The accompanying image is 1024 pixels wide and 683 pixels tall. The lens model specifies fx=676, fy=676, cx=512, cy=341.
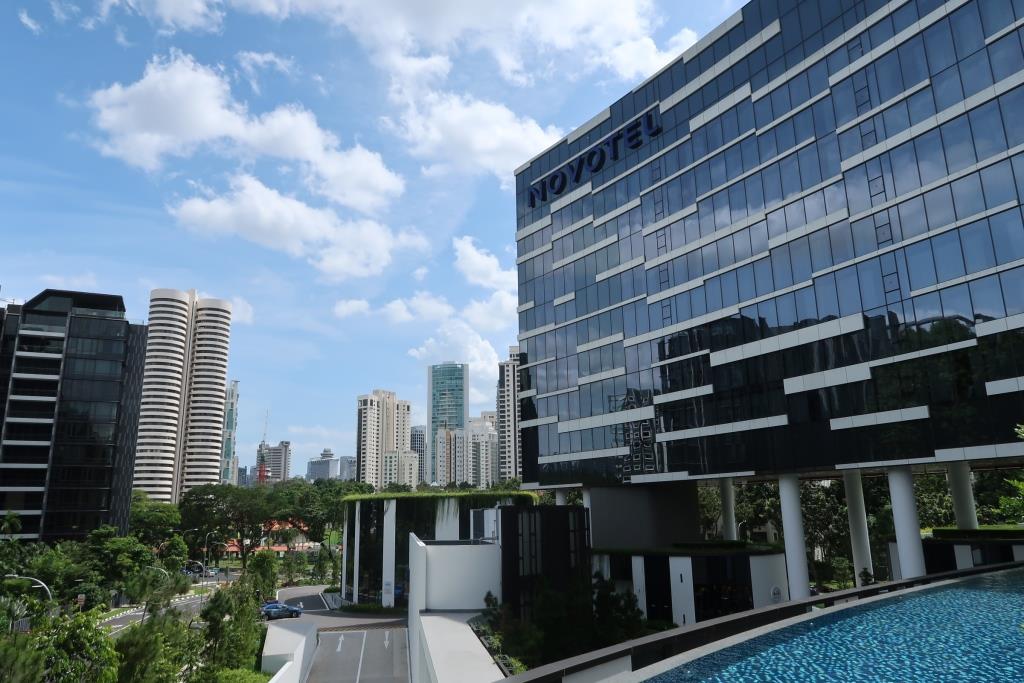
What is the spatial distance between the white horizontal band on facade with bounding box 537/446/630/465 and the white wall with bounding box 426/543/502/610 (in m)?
18.0

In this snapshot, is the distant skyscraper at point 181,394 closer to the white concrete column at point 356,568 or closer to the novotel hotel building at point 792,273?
the white concrete column at point 356,568

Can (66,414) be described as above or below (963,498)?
above

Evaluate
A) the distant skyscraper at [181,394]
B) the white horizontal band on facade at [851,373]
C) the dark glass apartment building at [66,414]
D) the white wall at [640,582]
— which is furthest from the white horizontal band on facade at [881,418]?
the distant skyscraper at [181,394]

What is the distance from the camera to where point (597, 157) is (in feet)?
180

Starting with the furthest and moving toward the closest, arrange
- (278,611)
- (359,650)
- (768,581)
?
1. (278,611)
2. (359,650)
3. (768,581)

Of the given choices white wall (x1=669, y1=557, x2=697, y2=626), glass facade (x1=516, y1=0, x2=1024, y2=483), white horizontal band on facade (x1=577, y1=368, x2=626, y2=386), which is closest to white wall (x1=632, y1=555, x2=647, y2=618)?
white wall (x1=669, y1=557, x2=697, y2=626)

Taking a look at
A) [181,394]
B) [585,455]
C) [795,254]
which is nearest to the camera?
[795,254]

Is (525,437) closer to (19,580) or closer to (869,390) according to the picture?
(869,390)

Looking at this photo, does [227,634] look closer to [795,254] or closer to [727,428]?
[727,428]

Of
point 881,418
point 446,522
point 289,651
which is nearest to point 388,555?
point 446,522

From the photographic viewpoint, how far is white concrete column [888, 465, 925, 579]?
33.7 metres

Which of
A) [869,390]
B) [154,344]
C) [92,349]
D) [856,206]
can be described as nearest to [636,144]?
[856,206]

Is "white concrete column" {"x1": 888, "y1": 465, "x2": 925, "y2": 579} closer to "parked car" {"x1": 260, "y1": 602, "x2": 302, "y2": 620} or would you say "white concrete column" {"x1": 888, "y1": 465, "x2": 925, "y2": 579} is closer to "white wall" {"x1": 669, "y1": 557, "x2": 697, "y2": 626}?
"white wall" {"x1": 669, "y1": 557, "x2": 697, "y2": 626}

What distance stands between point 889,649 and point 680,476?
1049 inches
